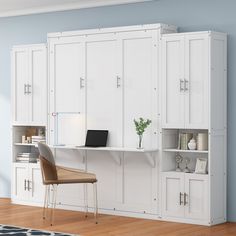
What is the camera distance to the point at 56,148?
8.21 metres

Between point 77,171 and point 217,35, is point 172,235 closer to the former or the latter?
point 77,171

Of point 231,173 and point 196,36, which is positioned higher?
point 196,36

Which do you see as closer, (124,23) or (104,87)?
(104,87)

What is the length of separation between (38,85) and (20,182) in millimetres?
1272

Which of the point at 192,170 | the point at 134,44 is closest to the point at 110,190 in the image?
the point at 192,170

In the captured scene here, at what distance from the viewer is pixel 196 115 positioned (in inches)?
280

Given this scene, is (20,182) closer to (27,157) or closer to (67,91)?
(27,157)

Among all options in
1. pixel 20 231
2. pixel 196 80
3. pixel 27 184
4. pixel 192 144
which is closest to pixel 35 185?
pixel 27 184

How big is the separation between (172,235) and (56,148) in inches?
86.8

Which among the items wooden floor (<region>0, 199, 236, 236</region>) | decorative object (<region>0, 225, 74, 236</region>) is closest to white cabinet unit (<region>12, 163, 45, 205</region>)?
wooden floor (<region>0, 199, 236, 236</region>)

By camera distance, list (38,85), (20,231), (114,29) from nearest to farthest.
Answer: (20,231) < (114,29) < (38,85)

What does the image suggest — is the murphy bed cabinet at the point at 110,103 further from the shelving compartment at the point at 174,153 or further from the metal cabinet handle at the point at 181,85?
the metal cabinet handle at the point at 181,85

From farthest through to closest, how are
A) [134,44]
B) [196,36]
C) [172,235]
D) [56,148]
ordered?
[56,148], [134,44], [196,36], [172,235]

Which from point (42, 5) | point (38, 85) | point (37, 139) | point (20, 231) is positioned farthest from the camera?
point (42, 5)
